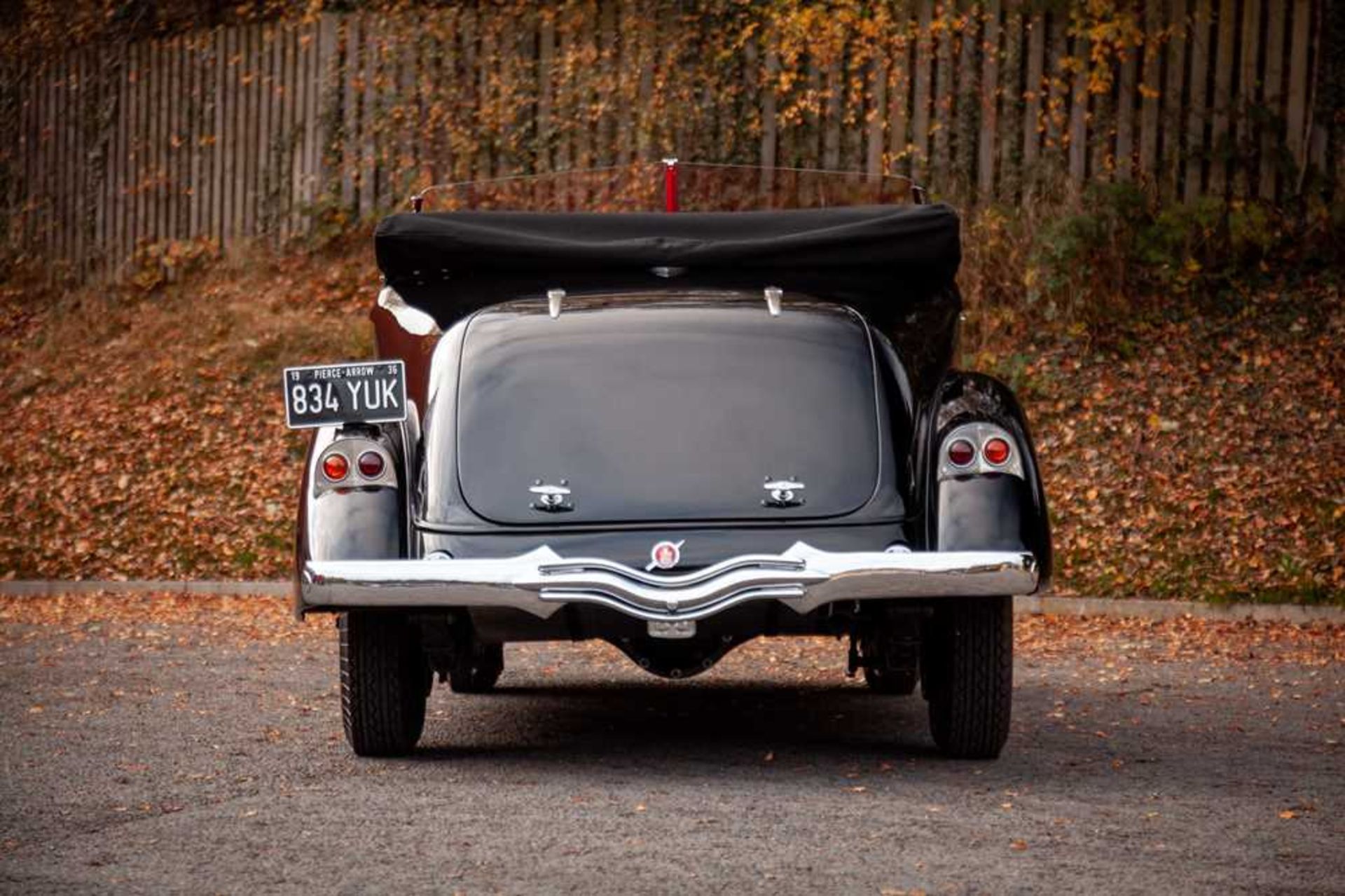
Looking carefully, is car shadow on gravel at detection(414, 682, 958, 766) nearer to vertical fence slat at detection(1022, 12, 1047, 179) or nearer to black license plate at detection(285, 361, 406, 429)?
black license plate at detection(285, 361, 406, 429)

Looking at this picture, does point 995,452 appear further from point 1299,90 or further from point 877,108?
point 877,108

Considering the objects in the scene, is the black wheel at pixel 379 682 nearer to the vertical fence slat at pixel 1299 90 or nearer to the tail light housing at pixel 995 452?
the tail light housing at pixel 995 452

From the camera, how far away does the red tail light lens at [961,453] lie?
664cm

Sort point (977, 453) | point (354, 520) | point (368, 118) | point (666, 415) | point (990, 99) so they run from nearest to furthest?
point (977, 453) → point (354, 520) → point (666, 415) → point (990, 99) → point (368, 118)

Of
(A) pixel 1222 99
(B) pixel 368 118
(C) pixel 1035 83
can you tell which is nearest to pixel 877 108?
(C) pixel 1035 83

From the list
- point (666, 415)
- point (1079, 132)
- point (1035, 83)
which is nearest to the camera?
point (666, 415)

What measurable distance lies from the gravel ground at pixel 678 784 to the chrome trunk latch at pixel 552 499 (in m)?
0.87

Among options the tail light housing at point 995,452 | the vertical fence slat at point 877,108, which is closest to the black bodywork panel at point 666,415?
the tail light housing at point 995,452

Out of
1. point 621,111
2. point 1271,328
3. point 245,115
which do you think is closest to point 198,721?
point 1271,328

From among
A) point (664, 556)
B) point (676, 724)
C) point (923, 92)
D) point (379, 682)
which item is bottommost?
point (676, 724)

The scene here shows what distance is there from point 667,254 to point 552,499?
1.27 m

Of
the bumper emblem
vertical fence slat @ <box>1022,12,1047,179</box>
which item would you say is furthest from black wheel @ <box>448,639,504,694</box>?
vertical fence slat @ <box>1022,12,1047,179</box>

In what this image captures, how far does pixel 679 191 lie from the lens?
28.5 ft

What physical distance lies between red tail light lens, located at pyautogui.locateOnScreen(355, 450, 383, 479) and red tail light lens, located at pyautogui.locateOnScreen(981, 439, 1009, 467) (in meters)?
1.99
